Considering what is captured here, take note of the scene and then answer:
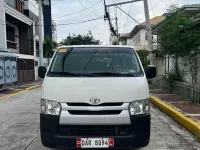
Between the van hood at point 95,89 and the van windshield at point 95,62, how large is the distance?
0.30 metres

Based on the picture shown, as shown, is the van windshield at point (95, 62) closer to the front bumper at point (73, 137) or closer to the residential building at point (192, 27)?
the front bumper at point (73, 137)

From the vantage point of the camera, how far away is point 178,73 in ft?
44.0

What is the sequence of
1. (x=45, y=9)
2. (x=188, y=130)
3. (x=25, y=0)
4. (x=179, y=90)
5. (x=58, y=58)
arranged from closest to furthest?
(x=58, y=58)
(x=188, y=130)
(x=179, y=90)
(x=25, y=0)
(x=45, y=9)

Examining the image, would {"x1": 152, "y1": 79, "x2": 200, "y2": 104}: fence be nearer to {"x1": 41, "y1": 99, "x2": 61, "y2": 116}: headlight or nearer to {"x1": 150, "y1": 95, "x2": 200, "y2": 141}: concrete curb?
{"x1": 150, "y1": 95, "x2": 200, "y2": 141}: concrete curb

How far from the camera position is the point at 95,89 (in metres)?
4.45

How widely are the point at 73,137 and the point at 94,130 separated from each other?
33cm

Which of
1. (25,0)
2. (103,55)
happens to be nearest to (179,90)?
(103,55)

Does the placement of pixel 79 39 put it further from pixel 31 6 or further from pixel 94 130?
pixel 94 130

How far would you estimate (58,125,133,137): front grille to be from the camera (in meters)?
4.34

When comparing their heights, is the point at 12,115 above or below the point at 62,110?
below

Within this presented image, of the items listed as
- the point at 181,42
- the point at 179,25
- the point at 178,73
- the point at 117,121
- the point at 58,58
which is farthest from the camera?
the point at 178,73

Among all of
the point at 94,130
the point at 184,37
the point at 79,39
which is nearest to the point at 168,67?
the point at 184,37

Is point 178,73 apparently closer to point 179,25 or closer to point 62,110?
point 179,25

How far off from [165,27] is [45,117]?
951 centimetres
